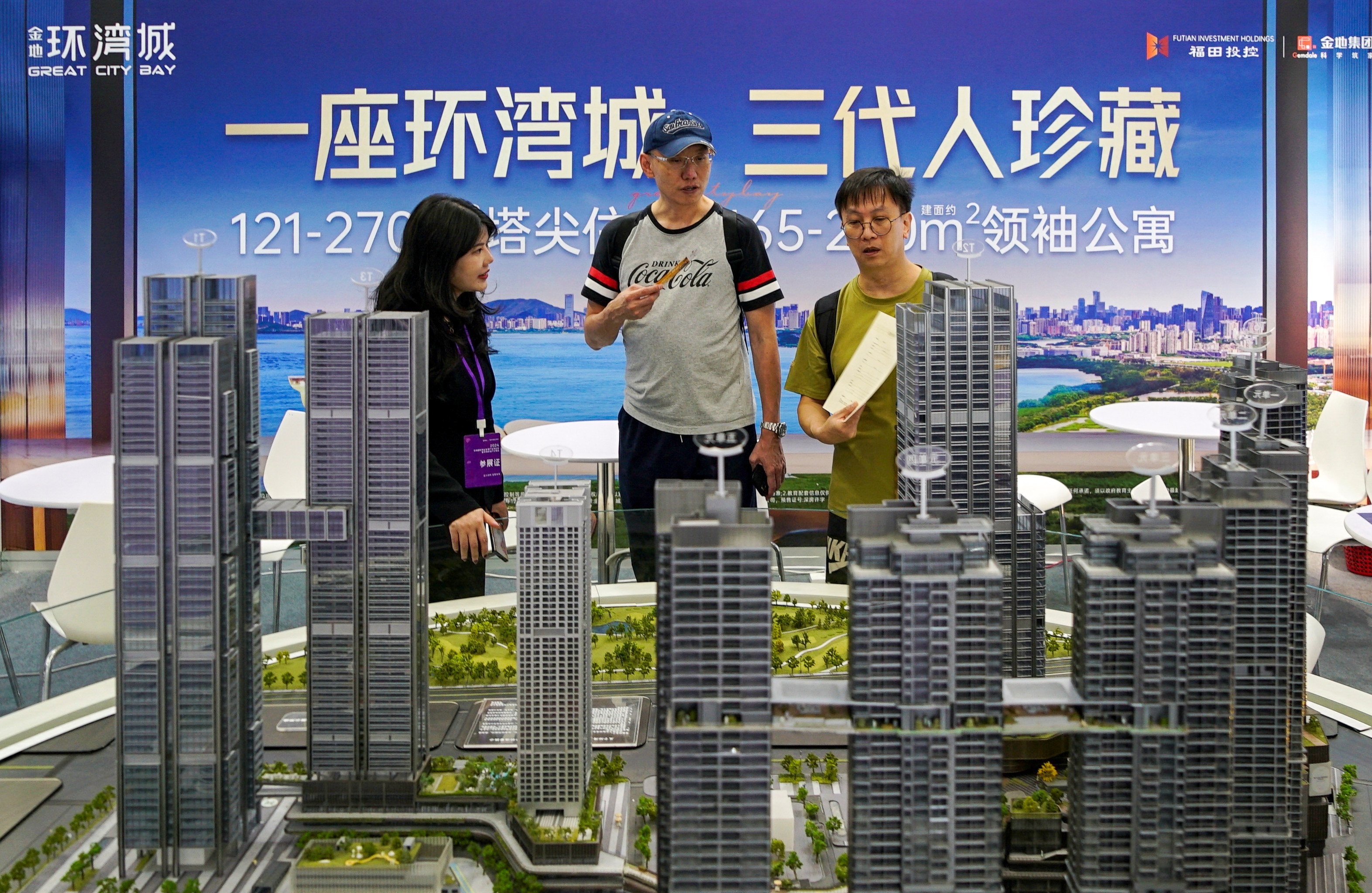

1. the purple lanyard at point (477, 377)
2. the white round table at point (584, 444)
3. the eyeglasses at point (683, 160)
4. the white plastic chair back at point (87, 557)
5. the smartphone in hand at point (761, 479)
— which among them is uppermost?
the eyeglasses at point (683, 160)

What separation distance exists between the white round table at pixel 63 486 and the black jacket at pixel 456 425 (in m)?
3.10

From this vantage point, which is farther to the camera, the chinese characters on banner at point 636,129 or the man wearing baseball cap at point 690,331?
the chinese characters on banner at point 636,129

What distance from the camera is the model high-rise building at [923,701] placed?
4.32 m

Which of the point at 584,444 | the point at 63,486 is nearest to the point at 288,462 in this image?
the point at 63,486

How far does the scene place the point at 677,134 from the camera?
6816 mm

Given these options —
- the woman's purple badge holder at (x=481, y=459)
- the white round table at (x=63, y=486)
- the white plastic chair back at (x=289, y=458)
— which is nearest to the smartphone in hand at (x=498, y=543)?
the woman's purple badge holder at (x=481, y=459)

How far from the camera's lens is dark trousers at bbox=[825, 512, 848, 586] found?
22.1 ft

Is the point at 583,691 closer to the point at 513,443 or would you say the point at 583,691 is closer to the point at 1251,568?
the point at 1251,568

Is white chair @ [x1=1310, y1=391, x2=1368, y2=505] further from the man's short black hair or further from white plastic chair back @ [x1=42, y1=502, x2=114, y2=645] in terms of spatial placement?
white plastic chair back @ [x1=42, y1=502, x2=114, y2=645]

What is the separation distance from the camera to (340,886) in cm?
498

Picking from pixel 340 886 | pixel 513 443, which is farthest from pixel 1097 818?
pixel 513 443

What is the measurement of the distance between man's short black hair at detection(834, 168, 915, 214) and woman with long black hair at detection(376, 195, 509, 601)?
1943mm

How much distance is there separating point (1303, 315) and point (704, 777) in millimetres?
10385

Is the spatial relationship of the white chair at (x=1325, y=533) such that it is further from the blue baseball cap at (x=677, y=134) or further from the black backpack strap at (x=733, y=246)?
the blue baseball cap at (x=677, y=134)
